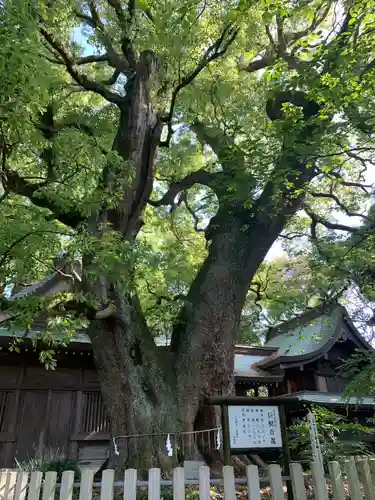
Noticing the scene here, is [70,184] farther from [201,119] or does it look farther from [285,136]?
[201,119]

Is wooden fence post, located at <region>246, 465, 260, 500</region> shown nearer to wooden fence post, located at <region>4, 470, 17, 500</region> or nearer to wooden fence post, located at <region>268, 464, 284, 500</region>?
wooden fence post, located at <region>268, 464, 284, 500</region>

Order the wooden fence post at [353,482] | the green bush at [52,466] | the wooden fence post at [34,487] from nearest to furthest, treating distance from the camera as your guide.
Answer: the wooden fence post at [34,487], the wooden fence post at [353,482], the green bush at [52,466]

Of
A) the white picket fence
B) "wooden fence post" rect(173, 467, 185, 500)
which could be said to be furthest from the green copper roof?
"wooden fence post" rect(173, 467, 185, 500)

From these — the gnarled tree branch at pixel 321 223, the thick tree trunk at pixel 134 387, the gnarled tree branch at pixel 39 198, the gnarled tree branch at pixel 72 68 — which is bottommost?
the thick tree trunk at pixel 134 387

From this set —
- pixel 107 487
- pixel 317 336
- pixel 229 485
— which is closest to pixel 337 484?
pixel 229 485

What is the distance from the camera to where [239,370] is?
1280 cm

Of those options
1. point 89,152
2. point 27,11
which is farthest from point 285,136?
point 27,11

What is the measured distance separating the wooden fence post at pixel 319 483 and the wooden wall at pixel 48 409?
733 cm

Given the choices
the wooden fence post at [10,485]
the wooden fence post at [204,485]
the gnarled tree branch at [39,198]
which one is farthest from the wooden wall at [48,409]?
the wooden fence post at [204,485]

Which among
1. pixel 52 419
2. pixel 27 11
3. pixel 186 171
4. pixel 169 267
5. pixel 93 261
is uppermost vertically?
pixel 186 171

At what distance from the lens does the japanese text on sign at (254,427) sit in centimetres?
480

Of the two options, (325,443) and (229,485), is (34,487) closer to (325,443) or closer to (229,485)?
(229,485)

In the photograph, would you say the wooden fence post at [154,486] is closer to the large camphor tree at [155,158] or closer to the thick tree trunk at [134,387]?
the large camphor tree at [155,158]

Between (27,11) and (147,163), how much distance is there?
3.76 metres
